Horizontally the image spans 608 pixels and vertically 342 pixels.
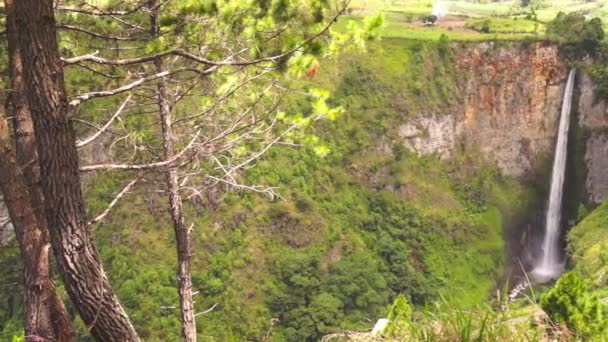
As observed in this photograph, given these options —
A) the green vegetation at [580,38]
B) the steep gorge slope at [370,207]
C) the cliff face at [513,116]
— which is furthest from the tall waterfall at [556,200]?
the green vegetation at [580,38]

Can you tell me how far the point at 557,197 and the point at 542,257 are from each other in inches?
146

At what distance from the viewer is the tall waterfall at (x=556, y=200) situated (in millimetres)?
34219

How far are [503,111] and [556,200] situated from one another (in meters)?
5.96

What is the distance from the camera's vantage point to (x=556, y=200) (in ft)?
117

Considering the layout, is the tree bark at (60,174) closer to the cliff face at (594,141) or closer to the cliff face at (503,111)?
the cliff face at (503,111)

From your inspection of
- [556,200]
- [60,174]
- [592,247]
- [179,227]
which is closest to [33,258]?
[60,174]

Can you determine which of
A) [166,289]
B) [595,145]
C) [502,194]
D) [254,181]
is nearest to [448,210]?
[502,194]

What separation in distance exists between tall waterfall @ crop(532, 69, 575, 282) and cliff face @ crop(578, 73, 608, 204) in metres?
0.75

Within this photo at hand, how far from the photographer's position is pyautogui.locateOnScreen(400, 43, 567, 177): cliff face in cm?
3472

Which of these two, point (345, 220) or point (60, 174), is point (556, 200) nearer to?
point (345, 220)

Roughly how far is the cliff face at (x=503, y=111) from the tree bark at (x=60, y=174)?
3179cm

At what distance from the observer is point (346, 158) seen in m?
32.9

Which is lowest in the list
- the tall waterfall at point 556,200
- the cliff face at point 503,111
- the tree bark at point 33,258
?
the tall waterfall at point 556,200

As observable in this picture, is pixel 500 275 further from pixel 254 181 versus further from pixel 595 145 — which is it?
pixel 254 181
